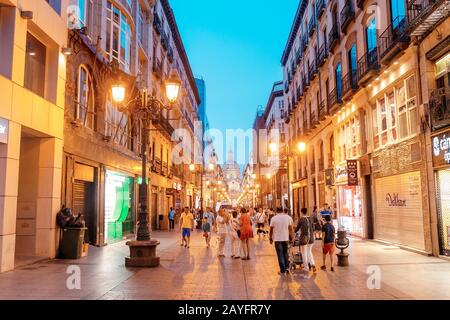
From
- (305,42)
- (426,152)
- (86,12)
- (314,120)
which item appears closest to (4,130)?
(86,12)

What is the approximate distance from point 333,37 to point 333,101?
3.97 meters

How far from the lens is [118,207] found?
21.1m

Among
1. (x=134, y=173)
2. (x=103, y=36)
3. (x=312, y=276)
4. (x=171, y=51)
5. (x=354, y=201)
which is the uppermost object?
(x=171, y=51)

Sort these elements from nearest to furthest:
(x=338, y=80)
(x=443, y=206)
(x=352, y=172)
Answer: (x=443, y=206) → (x=352, y=172) → (x=338, y=80)

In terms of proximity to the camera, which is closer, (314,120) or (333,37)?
(333,37)

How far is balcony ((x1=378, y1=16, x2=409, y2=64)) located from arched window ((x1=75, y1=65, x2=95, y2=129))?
12.3 meters

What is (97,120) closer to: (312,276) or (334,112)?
(312,276)

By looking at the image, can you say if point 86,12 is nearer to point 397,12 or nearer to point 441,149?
point 397,12

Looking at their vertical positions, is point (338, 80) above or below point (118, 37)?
below

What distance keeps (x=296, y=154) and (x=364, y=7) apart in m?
21.5

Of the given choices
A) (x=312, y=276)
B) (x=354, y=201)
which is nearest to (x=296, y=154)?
(x=354, y=201)

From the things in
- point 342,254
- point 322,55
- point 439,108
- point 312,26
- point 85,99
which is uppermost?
point 312,26

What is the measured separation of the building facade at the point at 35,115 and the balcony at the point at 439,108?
12.4 metres

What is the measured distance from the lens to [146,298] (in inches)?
312
